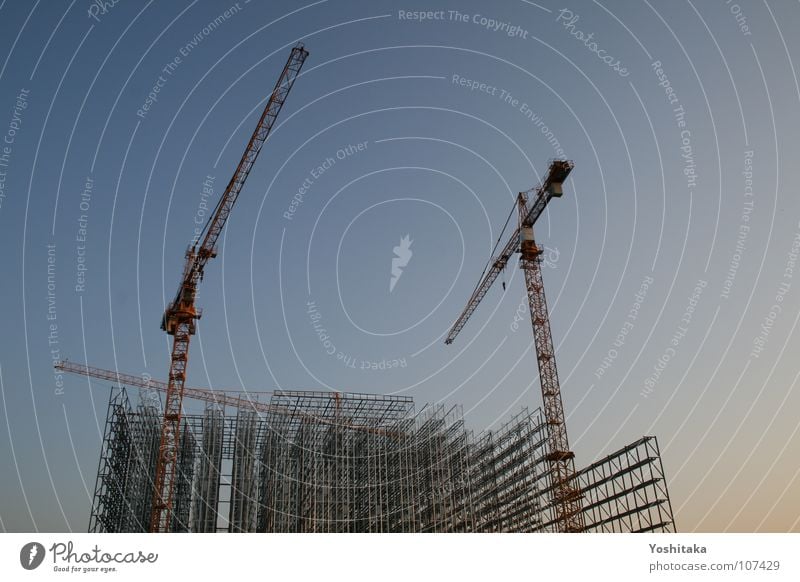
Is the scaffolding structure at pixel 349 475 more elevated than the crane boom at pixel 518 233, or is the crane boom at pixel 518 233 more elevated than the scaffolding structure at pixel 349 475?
the crane boom at pixel 518 233

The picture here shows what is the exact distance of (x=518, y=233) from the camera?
56.5 m

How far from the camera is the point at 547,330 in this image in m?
50.3

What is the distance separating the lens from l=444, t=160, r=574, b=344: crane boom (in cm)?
5000

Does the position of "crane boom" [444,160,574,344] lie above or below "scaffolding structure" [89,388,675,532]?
above

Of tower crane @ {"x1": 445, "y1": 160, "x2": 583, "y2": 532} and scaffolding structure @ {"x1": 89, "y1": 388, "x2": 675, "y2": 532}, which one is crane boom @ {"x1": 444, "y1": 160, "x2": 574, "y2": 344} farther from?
scaffolding structure @ {"x1": 89, "y1": 388, "x2": 675, "y2": 532}

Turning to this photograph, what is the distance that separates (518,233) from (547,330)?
9994 mm

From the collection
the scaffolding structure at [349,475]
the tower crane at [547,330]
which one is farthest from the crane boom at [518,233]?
the scaffolding structure at [349,475]

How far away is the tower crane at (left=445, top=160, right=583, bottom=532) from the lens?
40.6 m

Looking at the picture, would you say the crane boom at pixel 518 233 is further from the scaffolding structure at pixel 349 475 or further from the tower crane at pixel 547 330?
the scaffolding structure at pixel 349 475

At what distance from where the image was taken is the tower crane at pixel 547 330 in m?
40.6

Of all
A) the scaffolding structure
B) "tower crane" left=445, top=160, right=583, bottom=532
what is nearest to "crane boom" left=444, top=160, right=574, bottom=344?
"tower crane" left=445, top=160, right=583, bottom=532

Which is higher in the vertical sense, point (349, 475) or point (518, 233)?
point (518, 233)
